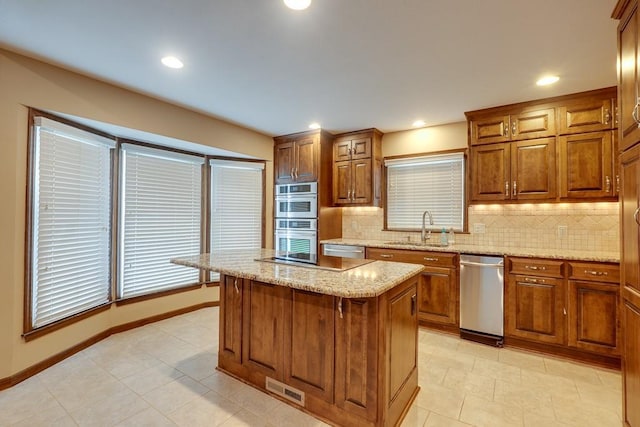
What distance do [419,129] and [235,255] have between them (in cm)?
297

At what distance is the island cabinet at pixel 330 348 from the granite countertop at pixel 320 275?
0.37 feet

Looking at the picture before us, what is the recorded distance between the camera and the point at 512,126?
10.5ft

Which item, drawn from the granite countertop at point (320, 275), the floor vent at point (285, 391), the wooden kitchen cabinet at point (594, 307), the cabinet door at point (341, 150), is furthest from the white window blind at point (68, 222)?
the wooden kitchen cabinet at point (594, 307)

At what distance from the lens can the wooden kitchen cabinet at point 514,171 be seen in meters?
3.04

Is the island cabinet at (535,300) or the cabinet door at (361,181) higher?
the cabinet door at (361,181)

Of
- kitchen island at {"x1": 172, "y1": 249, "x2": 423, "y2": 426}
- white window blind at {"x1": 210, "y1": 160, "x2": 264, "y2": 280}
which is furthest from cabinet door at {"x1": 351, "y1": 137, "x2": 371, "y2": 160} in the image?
kitchen island at {"x1": 172, "y1": 249, "x2": 423, "y2": 426}

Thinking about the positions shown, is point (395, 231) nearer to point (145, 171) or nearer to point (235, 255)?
point (235, 255)

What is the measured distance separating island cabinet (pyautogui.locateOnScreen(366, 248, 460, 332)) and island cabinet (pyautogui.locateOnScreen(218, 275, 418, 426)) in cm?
132

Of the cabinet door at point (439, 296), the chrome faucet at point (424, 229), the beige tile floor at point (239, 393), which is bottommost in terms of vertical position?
the beige tile floor at point (239, 393)

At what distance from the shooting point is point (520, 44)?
2084mm

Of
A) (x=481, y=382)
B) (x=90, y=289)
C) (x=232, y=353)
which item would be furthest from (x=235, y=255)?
(x=481, y=382)

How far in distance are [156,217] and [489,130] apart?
4070 millimetres

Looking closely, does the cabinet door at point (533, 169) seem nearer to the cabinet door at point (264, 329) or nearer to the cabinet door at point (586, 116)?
the cabinet door at point (586, 116)

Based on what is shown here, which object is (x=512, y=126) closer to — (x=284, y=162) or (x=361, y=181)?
(x=361, y=181)
